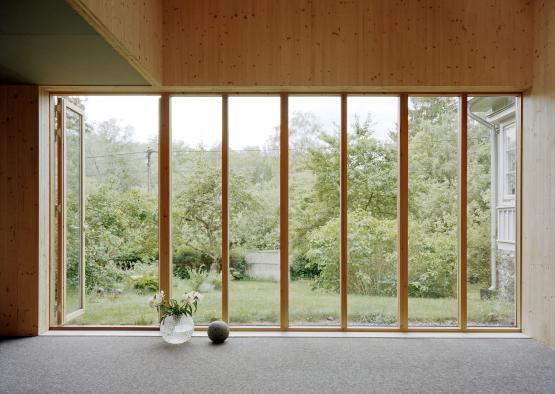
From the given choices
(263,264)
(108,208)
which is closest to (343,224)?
(263,264)

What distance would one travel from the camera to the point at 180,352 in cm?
422

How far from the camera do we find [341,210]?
4.98m

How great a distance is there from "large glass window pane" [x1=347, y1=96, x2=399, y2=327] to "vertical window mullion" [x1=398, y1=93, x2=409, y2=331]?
0.06m

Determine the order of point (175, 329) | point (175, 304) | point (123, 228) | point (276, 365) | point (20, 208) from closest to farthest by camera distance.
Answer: point (276, 365) < point (175, 329) < point (175, 304) < point (20, 208) < point (123, 228)

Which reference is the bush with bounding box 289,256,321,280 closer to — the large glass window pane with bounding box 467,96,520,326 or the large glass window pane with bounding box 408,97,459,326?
the large glass window pane with bounding box 408,97,459,326

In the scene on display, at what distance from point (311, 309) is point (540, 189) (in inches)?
101

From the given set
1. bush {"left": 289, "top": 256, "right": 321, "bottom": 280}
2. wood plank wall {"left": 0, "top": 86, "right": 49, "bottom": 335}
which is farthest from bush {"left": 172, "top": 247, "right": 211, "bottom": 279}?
wood plank wall {"left": 0, "top": 86, "right": 49, "bottom": 335}

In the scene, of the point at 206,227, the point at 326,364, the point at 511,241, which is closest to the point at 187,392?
the point at 326,364

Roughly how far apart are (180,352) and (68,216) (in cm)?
201

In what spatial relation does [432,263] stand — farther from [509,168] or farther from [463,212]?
[509,168]

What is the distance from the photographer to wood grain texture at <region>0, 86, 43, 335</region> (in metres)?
4.75

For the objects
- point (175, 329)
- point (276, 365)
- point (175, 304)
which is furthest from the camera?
point (175, 304)

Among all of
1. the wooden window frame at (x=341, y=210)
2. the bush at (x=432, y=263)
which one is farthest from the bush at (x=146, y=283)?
the bush at (x=432, y=263)

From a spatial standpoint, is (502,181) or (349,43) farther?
(502,181)
